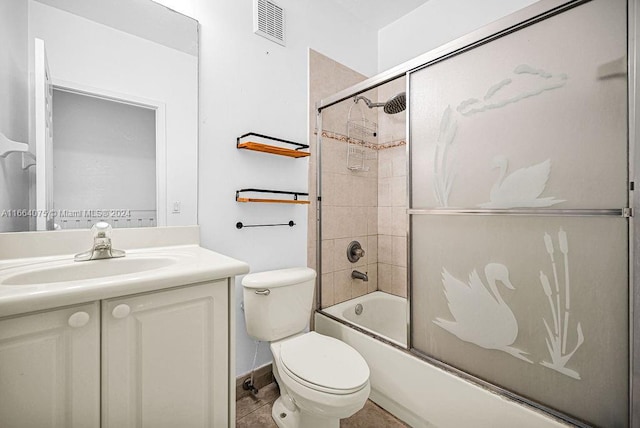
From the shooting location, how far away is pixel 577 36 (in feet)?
3.19

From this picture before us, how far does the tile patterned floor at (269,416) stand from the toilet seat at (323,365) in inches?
16.1

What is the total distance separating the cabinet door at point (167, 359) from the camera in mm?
799

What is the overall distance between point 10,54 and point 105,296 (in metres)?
1.03

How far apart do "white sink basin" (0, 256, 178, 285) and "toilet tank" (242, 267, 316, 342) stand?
0.48m

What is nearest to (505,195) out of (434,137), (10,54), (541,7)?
(434,137)

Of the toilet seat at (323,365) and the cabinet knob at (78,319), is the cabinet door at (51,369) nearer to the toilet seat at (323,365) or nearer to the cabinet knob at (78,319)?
the cabinet knob at (78,319)

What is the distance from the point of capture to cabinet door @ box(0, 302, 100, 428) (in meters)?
0.68

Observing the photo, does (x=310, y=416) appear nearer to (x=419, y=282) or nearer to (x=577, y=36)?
(x=419, y=282)

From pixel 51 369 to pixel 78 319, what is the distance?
13 centimetres

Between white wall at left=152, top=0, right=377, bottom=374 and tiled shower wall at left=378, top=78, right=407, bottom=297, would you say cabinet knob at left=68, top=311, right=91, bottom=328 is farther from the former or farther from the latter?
tiled shower wall at left=378, top=78, right=407, bottom=297

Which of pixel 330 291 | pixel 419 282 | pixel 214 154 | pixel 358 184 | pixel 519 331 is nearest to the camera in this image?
pixel 519 331

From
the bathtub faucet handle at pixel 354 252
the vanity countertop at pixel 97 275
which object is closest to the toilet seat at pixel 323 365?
the vanity countertop at pixel 97 275

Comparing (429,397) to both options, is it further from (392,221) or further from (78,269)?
(78,269)

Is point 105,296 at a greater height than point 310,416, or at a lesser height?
greater
